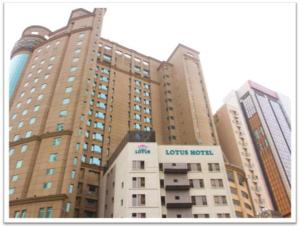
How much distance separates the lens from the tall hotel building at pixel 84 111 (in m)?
46.4

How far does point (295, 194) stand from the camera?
497 inches

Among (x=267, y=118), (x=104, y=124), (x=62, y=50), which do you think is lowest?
(x=104, y=124)

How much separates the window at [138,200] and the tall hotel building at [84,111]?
84cm

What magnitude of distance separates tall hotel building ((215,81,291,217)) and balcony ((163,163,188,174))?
33.2 m

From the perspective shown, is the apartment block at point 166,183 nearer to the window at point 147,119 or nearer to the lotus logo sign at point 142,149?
the lotus logo sign at point 142,149

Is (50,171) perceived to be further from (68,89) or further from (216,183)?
(216,183)

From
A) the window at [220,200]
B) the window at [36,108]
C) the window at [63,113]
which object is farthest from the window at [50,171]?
the window at [220,200]

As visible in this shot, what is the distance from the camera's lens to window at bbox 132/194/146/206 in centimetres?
4278

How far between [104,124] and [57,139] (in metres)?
17.3

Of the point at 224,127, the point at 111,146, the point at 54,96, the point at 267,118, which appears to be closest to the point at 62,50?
the point at 54,96

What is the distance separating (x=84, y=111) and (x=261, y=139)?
117 meters

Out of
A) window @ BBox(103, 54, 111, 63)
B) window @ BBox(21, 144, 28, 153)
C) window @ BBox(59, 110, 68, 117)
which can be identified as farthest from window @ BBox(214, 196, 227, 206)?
window @ BBox(103, 54, 111, 63)

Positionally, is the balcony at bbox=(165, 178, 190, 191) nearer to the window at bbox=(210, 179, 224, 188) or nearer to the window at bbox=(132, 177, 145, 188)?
the window at bbox=(210, 179, 224, 188)
